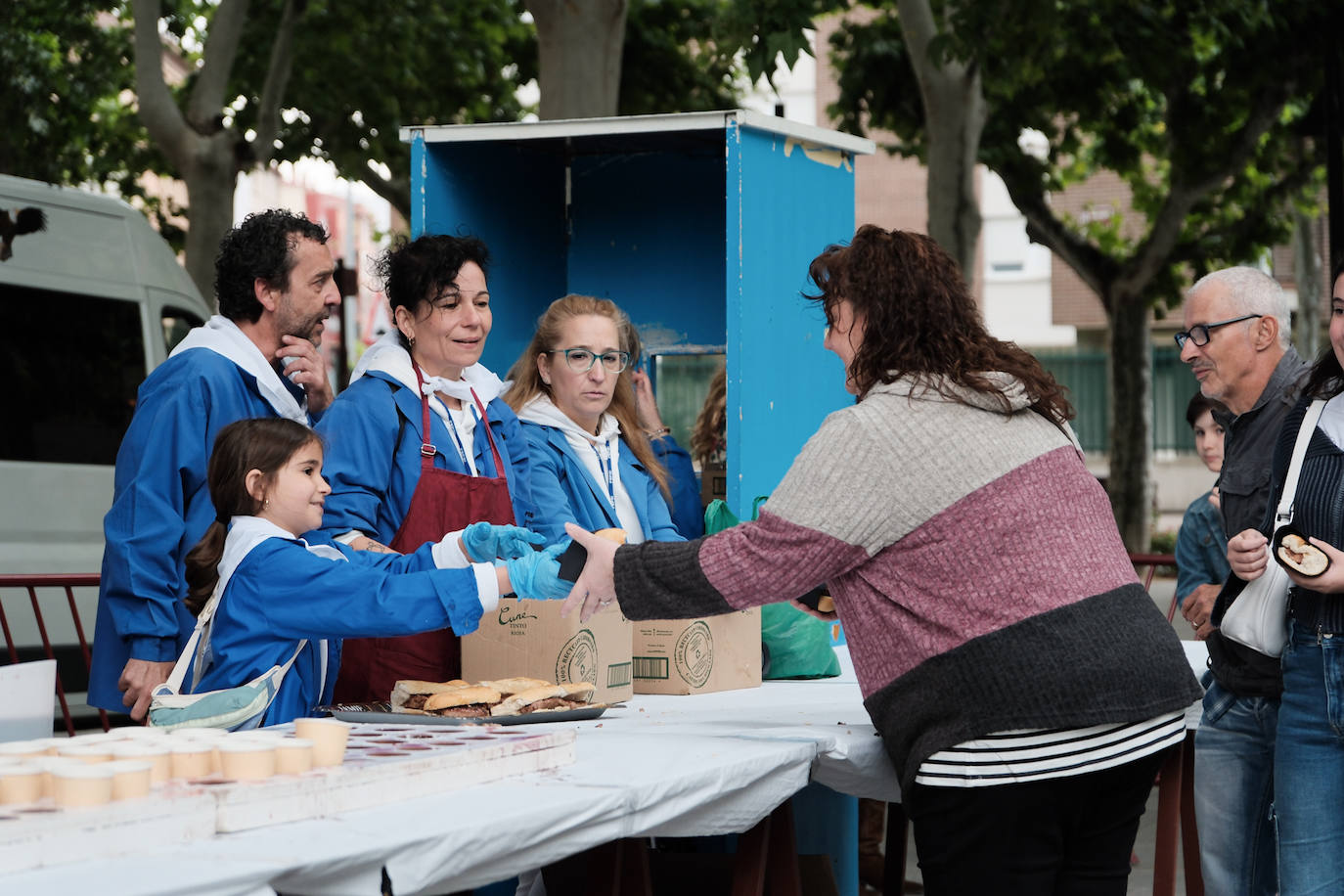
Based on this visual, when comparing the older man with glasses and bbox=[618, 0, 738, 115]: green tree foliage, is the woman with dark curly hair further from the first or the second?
bbox=[618, 0, 738, 115]: green tree foliage

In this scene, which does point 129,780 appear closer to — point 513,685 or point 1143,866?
point 513,685

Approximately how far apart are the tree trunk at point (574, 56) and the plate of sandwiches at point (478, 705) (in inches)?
197

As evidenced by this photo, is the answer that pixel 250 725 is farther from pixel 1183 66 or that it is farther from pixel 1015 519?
pixel 1183 66

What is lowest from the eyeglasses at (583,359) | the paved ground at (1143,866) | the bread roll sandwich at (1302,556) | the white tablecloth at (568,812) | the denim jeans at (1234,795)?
the paved ground at (1143,866)

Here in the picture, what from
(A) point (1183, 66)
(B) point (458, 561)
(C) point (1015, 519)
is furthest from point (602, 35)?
(A) point (1183, 66)

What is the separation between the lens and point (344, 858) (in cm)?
208

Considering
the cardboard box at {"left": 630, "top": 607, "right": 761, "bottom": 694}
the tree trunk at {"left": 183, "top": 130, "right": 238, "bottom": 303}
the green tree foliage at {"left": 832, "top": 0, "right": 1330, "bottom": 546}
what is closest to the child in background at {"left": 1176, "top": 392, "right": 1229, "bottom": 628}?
the cardboard box at {"left": 630, "top": 607, "right": 761, "bottom": 694}

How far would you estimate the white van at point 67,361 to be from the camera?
7.71 m

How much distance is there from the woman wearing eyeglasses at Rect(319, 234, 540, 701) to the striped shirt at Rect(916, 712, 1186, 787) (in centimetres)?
139

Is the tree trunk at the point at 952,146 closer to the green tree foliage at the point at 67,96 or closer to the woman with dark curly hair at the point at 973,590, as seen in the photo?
the green tree foliage at the point at 67,96

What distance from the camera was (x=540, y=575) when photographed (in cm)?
313

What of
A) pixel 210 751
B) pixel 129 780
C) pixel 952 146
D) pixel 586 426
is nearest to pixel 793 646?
pixel 586 426

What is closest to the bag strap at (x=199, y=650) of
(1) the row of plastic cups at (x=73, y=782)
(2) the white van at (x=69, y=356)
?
(1) the row of plastic cups at (x=73, y=782)

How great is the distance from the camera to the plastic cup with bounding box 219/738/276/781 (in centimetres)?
230
